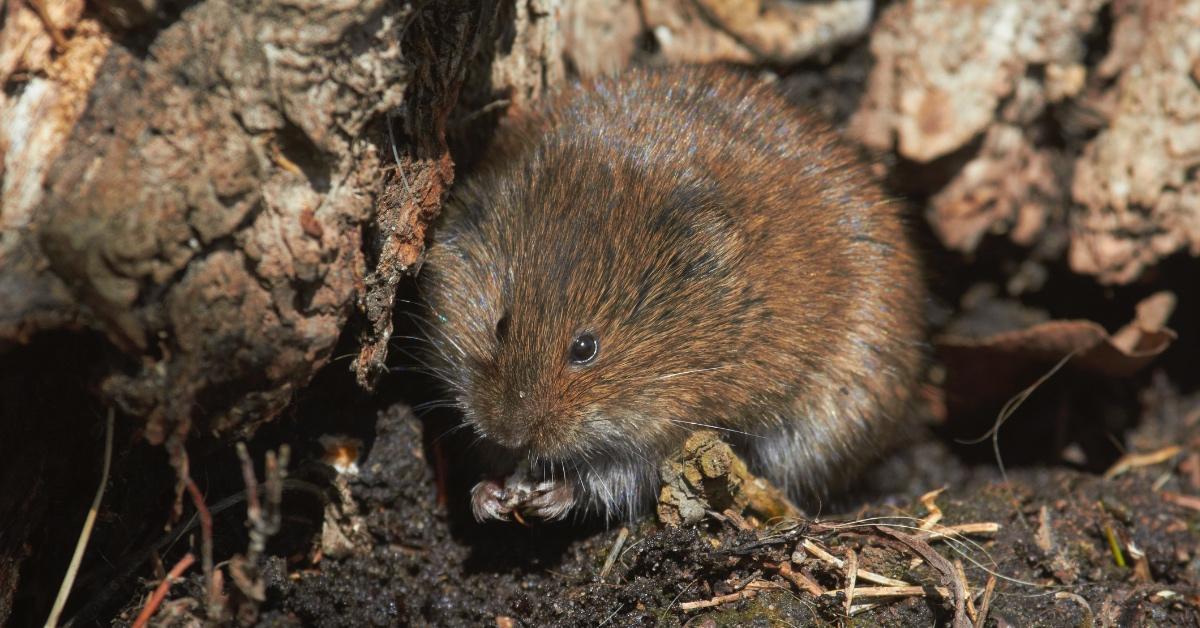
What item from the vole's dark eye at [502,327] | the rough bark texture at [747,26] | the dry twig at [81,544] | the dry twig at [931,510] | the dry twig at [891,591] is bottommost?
the dry twig at [931,510]

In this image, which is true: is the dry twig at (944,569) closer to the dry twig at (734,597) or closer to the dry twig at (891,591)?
the dry twig at (891,591)

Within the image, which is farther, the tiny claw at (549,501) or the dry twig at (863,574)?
the tiny claw at (549,501)

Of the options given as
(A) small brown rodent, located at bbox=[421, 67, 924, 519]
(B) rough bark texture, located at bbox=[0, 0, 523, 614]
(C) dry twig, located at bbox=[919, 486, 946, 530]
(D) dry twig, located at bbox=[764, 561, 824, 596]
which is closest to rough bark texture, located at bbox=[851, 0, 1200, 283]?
(A) small brown rodent, located at bbox=[421, 67, 924, 519]

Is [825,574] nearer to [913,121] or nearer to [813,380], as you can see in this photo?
[813,380]

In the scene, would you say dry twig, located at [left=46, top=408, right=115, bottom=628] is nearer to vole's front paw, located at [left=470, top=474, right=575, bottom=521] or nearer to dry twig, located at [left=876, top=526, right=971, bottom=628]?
vole's front paw, located at [left=470, top=474, right=575, bottom=521]

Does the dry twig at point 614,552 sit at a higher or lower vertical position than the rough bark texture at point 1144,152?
lower

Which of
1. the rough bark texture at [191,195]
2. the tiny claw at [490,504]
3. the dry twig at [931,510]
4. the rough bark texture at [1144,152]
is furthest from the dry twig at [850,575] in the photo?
the rough bark texture at [1144,152]

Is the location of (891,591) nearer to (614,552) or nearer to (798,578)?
(798,578)

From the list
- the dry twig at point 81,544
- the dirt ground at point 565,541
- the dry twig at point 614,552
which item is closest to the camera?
the dry twig at point 81,544
